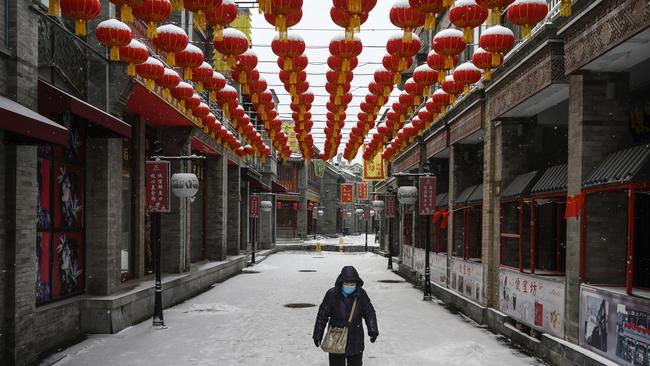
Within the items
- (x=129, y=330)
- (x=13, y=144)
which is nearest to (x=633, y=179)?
(x=13, y=144)

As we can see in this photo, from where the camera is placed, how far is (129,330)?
12.6m

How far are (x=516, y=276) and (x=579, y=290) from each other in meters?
3.04

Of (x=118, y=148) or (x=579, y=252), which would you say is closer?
(x=579, y=252)

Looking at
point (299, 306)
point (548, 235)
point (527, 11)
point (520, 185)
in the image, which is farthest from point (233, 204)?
point (527, 11)

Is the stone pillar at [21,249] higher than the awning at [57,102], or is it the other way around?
the awning at [57,102]

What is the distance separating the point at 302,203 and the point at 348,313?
5745 centimetres

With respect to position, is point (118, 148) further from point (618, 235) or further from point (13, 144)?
point (618, 235)

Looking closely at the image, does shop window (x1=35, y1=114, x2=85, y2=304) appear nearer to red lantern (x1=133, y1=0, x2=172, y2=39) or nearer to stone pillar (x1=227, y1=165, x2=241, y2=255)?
red lantern (x1=133, y1=0, x2=172, y2=39)

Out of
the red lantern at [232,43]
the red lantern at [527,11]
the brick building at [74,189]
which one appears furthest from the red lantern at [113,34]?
the red lantern at [527,11]

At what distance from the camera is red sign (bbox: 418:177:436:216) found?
19.5m

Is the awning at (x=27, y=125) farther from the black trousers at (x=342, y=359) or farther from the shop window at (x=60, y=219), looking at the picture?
the black trousers at (x=342, y=359)

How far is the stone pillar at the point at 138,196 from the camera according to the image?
17.0 m

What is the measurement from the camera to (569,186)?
9.60m

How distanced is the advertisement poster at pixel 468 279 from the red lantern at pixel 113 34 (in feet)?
31.8
